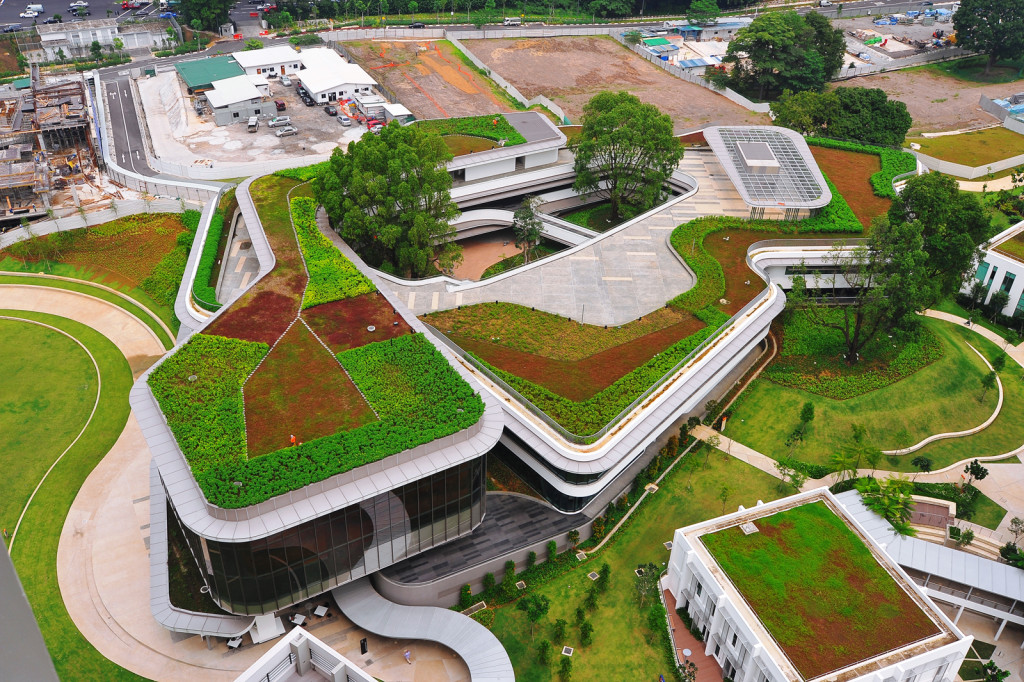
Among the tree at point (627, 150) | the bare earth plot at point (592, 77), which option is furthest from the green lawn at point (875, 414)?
the bare earth plot at point (592, 77)

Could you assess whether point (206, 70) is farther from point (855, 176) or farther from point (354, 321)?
point (855, 176)

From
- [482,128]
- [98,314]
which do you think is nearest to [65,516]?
[98,314]

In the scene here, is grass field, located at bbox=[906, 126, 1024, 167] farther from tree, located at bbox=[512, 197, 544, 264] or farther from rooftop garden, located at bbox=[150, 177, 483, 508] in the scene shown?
rooftop garden, located at bbox=[150, 177, 483, 508]

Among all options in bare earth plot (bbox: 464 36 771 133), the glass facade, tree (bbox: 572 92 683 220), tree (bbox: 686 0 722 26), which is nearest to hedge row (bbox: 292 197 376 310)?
the glass facade

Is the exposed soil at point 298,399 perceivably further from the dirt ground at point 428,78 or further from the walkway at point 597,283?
the dirt ground at point 428,78

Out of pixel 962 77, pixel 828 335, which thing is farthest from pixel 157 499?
pixel 962 77
